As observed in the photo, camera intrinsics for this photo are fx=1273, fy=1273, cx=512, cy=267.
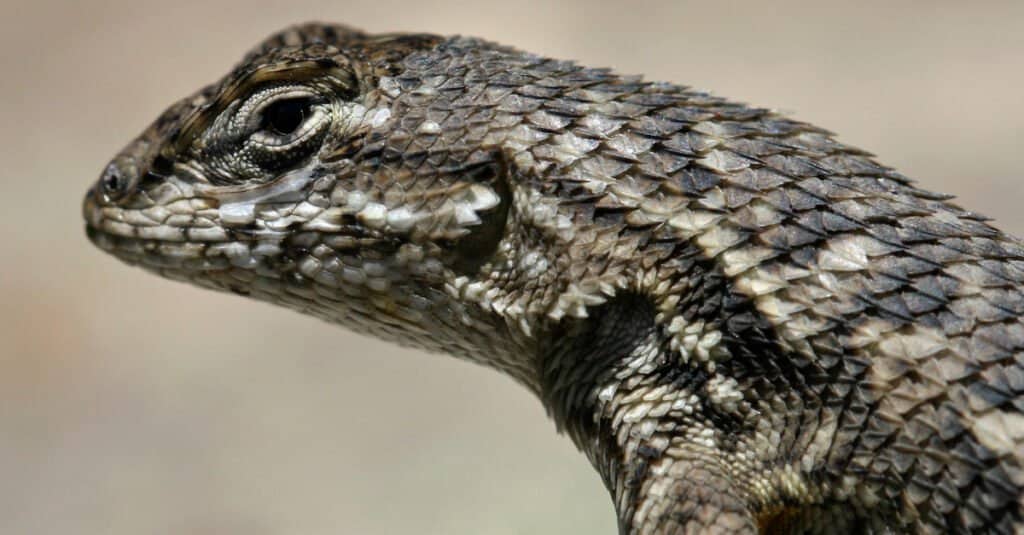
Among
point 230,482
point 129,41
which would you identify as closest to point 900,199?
point 230,482

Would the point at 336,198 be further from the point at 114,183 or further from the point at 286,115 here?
the point at 114,183

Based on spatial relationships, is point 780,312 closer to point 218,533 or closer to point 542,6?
point 218,533

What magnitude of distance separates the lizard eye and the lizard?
0.01m

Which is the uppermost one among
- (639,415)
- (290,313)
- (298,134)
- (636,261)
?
(290,313)

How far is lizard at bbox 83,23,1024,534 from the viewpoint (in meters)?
3.03

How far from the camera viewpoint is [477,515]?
5.85 metres

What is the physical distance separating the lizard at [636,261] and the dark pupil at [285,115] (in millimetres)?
11

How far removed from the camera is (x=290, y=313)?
916 centimetres

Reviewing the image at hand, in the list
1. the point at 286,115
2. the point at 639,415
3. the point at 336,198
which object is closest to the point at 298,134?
the point at 286,115

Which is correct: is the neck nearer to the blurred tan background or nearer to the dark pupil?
the dark pupil

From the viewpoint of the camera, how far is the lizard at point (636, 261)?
3.03m


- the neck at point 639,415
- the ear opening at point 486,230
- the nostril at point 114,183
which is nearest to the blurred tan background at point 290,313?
the neck at point 639,415

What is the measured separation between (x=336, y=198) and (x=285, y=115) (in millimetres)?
345

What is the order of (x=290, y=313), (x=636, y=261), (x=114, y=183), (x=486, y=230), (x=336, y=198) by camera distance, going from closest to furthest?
(x=636, y=261) → (x=486, y=230) → (x=336, y=198) → (x=114, y=183) → (x=290, y=313)
